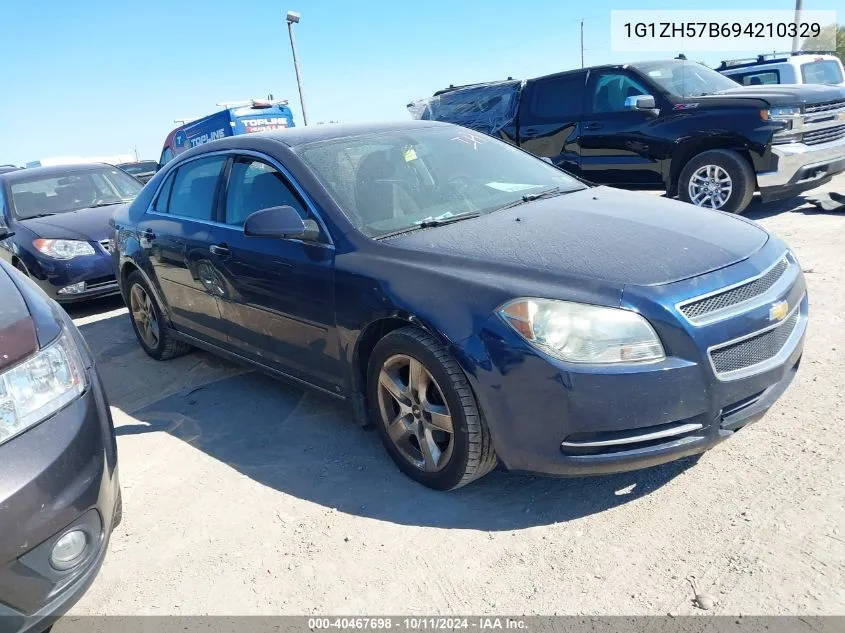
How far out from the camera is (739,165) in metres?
7.19

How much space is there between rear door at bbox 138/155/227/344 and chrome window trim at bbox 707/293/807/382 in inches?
110

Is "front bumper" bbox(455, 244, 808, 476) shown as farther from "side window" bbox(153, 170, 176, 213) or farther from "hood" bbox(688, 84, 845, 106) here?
"hood" bbox(688, 84, 845, 106)

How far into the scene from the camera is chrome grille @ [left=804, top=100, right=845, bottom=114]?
7.07 meters

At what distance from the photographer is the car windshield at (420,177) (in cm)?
331

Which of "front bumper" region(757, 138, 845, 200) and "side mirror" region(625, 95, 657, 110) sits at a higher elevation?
"side mirror" region(625, 95, 657, 110)

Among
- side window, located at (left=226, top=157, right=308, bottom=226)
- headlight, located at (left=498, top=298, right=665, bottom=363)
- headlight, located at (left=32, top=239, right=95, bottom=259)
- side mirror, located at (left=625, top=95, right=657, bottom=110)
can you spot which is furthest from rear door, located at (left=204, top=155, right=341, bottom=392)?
side mirror, located at (left=625, top=95, right=657, bottom=110)

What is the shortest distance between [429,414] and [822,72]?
12207 mm

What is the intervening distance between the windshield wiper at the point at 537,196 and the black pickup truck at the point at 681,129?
4.39 m

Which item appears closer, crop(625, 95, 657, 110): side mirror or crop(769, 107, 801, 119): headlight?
crop(769, 107, 801, 119): headlight

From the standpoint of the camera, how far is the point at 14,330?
2213mm

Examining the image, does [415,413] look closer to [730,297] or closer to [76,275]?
[730,297]

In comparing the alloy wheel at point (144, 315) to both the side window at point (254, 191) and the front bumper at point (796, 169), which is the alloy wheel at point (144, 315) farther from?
the front bumper at point (796, 169)

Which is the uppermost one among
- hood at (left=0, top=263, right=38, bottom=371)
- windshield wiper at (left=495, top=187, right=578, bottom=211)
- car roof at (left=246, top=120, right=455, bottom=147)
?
car roof at (left=246, top=120, right=455, bottom=147)

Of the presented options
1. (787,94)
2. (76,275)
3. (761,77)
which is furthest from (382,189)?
(761,77)
